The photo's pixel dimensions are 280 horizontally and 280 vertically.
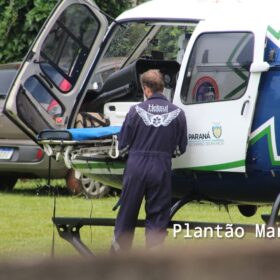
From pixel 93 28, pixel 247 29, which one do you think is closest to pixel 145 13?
pixel 93 28

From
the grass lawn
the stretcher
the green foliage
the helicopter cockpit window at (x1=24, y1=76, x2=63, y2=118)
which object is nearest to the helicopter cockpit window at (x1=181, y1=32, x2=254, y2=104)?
the stretcher

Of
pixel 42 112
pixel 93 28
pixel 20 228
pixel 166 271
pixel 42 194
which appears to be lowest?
pixel 42 194

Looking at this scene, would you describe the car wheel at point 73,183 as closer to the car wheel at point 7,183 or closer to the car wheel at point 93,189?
the car wheel at point 93,189

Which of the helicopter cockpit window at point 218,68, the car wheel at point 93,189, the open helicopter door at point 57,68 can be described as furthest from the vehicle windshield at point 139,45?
the car wheel at point 93,189

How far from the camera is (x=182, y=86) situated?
7.34 m

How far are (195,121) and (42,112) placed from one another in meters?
1.60

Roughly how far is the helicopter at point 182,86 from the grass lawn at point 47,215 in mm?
1103

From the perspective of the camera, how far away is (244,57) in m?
6.96

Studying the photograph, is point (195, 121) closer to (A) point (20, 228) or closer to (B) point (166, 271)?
(A) point (20, 228)

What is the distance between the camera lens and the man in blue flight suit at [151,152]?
6910 mm

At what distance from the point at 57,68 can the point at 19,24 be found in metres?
7.57

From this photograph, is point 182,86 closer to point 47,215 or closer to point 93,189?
point 47,215

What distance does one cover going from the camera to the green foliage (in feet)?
49.9

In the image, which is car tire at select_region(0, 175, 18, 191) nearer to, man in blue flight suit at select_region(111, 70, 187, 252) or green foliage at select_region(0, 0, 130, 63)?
green foliage at select_region(0, 0, 130, 63)
